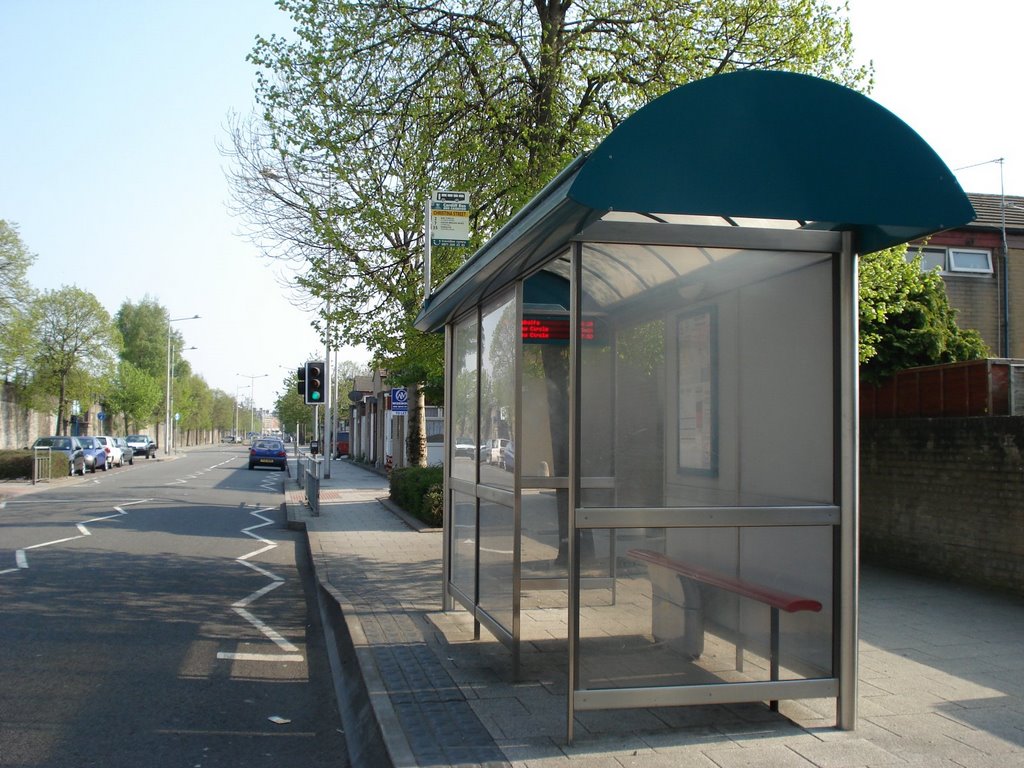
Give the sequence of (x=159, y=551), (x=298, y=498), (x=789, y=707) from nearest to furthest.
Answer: (x=789, y=707) < (x=159, y=551) < (x=298, y=498)

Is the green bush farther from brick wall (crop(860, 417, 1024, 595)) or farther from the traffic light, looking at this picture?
brick wall (crop(860, 417, 1024, 595))

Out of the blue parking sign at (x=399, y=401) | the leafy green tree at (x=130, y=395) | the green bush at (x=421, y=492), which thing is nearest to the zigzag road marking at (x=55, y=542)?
the green bush at (x=421, y=492)

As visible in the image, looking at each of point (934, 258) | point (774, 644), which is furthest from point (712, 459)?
point (934, 258)

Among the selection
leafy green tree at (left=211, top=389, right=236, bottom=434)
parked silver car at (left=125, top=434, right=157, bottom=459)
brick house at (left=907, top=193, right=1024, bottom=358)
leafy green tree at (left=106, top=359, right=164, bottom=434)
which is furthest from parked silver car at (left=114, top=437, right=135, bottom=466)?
leafy green tree at (left=211, top=389, right=236, bottom=434)

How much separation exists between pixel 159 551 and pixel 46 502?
410 inches

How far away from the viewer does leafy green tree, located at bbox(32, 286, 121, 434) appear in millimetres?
46594

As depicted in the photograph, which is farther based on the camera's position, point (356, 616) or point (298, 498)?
point (298, 498)

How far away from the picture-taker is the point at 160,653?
24.2 feet

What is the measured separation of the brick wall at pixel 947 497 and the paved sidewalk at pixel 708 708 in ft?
1.83

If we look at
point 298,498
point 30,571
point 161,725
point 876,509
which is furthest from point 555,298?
point 298,498

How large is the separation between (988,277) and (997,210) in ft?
7.22

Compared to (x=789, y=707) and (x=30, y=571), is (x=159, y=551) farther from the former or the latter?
(x=789, y=707)

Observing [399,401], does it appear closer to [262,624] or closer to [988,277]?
[988,277]

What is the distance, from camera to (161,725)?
5.57 meters
